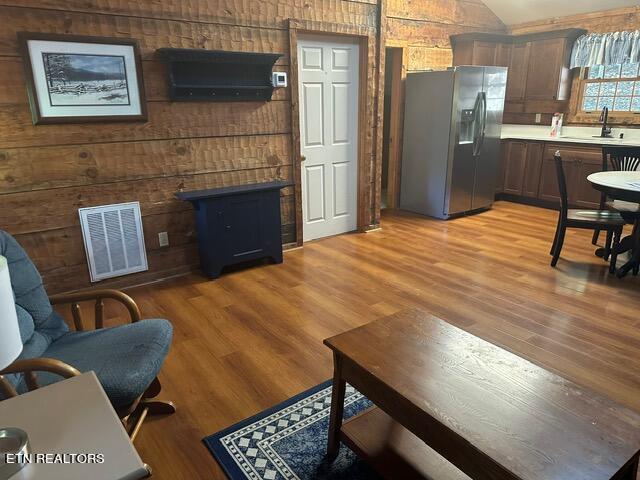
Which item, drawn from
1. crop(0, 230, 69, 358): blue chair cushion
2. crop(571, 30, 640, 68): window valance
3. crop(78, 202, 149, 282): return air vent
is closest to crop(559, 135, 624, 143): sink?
crop(571, 30, 640, 68): window valance

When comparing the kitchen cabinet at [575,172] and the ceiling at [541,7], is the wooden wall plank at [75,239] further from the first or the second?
the ceiling at [541,7]

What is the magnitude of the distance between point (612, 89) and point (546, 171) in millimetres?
1307

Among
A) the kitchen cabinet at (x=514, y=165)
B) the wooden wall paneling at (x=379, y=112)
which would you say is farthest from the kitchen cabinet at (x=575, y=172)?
the wooden wall paneling at (x=379, y=112)

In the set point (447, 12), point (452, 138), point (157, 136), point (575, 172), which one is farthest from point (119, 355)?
point (447, 12)

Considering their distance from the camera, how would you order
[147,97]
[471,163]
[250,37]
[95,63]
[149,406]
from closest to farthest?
1. [149,406]
2. [95,63]
3. [147,97]
4. [250,37]
5. [471,163]

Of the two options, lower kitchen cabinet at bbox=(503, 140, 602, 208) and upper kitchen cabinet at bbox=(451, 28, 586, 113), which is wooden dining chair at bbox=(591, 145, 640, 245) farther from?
upper kitchen cabinet at bbox=(451, 28, 586, 113)

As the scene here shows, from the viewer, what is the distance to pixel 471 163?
5375 millimetres

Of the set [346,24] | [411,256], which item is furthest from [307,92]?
[411,256]

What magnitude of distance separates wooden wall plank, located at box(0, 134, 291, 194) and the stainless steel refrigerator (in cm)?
204

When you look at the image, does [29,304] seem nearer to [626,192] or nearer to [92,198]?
[92,198]

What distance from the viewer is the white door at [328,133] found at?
4.31 m

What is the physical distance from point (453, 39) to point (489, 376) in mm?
5440

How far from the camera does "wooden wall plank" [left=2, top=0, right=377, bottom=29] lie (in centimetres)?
302

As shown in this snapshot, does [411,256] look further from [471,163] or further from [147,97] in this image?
[147,97]
